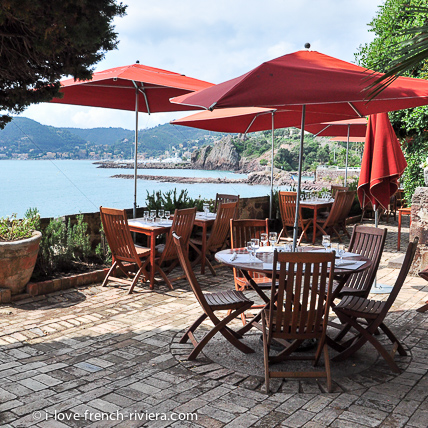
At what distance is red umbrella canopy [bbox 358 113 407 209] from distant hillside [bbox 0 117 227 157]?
3.29 meters

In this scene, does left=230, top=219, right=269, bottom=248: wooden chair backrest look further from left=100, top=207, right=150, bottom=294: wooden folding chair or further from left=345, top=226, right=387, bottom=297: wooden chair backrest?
left=100, top=207, right=150, bottom=294: wooden folding chair

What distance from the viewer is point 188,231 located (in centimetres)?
582

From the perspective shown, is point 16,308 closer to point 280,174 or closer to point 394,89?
point 394,89

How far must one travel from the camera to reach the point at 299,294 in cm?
304

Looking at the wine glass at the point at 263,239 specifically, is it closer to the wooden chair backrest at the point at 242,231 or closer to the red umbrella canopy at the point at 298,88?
the wooden chair backrest at the point at 242,231

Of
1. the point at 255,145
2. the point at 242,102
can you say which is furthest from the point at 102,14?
the point at 255,145

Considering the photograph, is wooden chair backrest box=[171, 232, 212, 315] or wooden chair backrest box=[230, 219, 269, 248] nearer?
wooden chair backrest box=[171, 232, 212, 315]

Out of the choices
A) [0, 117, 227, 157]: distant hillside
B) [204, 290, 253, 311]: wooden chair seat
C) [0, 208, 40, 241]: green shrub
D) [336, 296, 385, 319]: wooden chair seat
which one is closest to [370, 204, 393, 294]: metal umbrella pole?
[336, 296, 385, 319]: wooden chair seat

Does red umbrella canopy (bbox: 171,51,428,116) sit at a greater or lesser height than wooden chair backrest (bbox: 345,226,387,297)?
greater

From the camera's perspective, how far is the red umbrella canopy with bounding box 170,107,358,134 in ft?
20.5

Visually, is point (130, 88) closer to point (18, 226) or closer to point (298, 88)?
point (18, 226)

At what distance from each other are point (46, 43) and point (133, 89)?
4.50 meters

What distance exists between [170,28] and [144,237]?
47.9 feet

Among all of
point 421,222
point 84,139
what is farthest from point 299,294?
Answer: point 84,139
